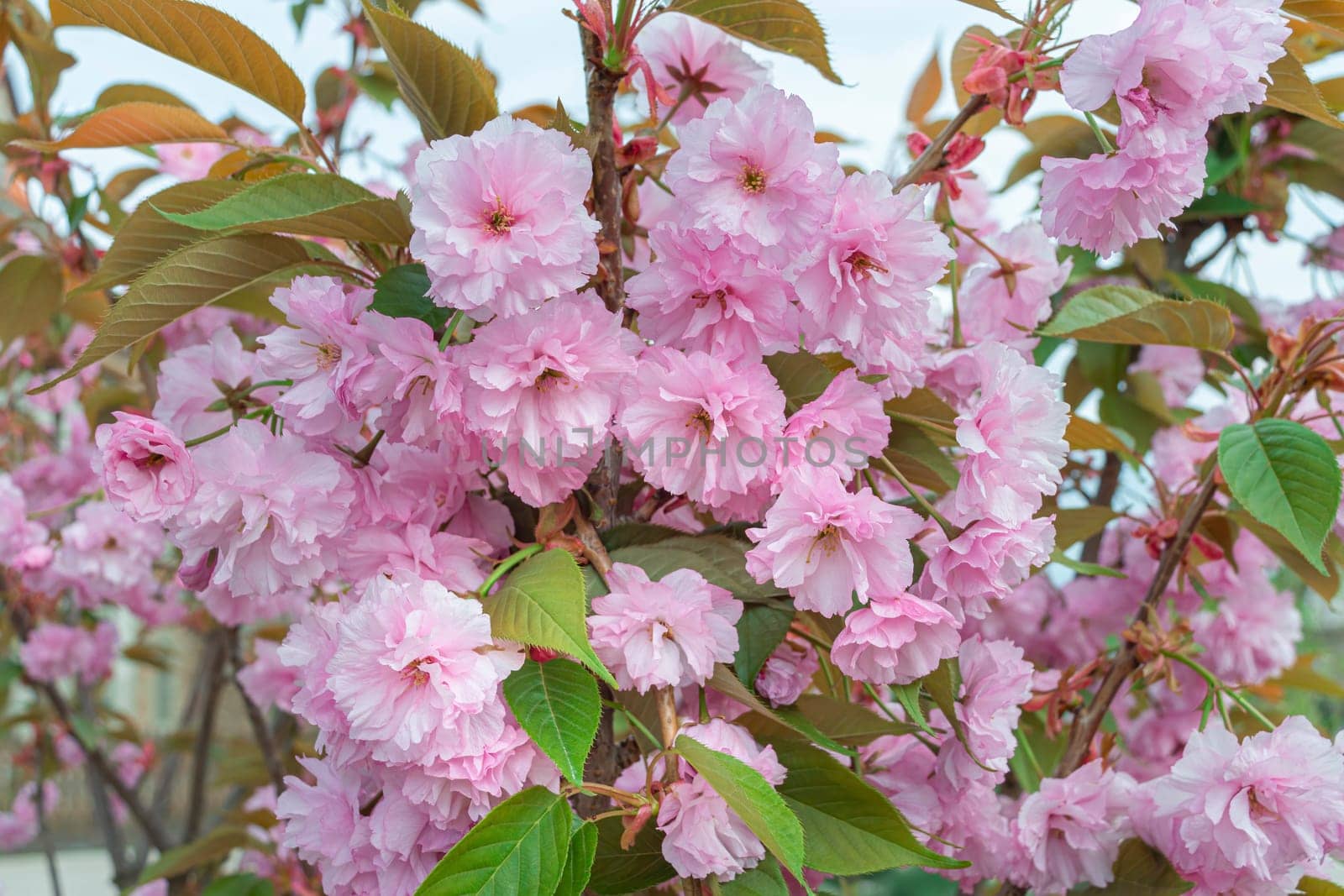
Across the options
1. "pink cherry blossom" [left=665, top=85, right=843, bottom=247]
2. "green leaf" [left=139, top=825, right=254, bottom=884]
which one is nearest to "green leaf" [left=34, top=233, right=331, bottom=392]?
"pink cherry blossom" [left=665, top=85, right=843, bottom=247]

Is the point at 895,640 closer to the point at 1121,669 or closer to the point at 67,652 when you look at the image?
the point at 1121,669

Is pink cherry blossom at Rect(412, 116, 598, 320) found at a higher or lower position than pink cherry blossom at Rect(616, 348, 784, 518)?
higher

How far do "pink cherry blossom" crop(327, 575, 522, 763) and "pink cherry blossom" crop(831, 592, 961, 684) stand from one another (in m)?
0.18

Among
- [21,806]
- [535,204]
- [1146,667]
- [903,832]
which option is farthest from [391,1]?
[21,806]

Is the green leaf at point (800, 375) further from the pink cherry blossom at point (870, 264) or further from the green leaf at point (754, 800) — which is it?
the green leaf at point (754, 800)

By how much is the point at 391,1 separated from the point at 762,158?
0.23 metres

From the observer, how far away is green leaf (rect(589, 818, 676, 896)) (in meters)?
0.60

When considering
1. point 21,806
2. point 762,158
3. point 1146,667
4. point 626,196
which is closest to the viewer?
point 762,158

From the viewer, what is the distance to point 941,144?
683mm

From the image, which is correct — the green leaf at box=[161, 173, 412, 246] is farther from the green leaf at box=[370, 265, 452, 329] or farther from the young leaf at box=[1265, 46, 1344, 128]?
the young leaf at box=[1265, 46, 1344, 128]

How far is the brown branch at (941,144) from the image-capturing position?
66cm

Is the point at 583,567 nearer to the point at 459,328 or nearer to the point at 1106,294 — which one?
the point at 459,328

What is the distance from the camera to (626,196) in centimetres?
72

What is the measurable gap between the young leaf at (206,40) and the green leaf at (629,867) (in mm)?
526
